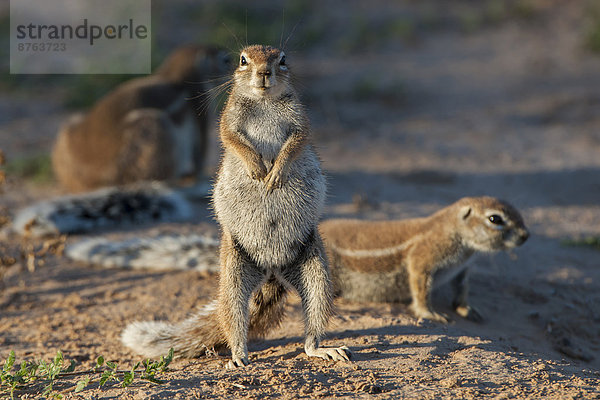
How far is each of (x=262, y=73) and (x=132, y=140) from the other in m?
4.49

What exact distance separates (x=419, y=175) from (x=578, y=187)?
2018mm

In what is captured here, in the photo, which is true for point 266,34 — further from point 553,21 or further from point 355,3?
point 553,21

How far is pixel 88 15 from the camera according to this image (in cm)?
1406

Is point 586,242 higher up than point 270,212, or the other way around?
point 270,212

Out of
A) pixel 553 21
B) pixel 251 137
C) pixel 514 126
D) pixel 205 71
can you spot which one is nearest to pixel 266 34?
pixel 205 71

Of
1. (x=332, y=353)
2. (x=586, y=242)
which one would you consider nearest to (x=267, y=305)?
(x=332, y=353)

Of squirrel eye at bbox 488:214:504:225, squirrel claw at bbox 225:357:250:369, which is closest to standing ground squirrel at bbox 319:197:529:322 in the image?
squirrel eye at bbox 488:214:504:225

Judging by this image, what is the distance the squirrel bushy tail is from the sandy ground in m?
0.12

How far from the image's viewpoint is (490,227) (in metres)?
5.71

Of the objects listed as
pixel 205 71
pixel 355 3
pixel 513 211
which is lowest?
pixel 513 211

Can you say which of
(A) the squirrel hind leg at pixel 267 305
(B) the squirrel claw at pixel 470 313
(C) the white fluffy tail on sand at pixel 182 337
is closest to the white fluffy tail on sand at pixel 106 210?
(C) the white fluffy tail on sand at pixel 182 337

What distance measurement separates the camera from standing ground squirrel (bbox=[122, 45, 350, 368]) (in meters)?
4.31

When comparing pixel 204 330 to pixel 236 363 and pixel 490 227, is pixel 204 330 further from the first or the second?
pixel 490 227

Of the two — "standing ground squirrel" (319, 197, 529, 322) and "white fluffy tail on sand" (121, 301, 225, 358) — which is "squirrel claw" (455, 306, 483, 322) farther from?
"white fluffy tail on sand" (121, 301, 225, 358)
